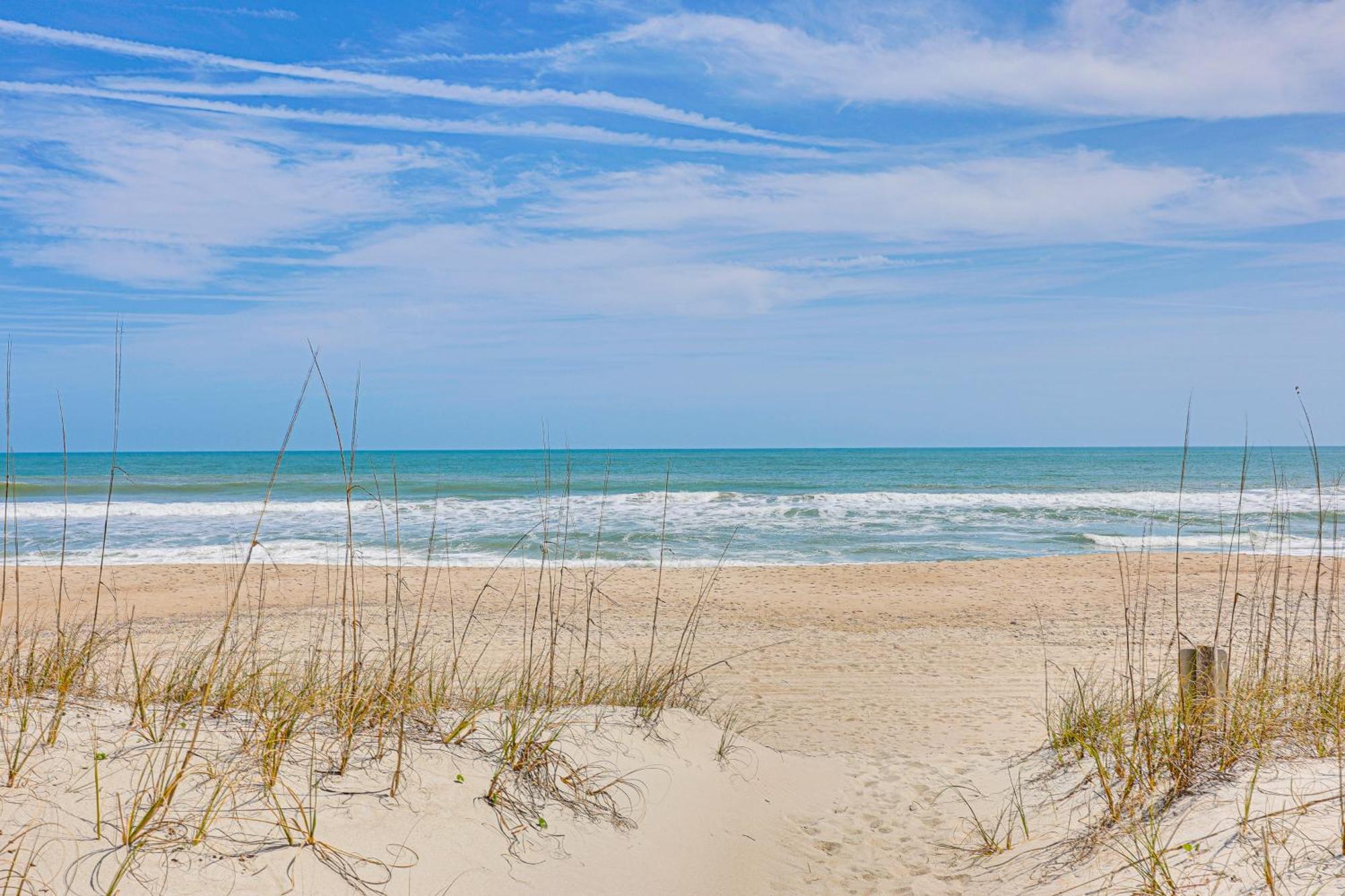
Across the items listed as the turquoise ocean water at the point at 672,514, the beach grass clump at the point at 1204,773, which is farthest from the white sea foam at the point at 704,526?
the beach grass clump at the point at 1204,773

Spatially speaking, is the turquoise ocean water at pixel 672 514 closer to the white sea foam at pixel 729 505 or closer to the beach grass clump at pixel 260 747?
the white sea foam at pixel 729 505

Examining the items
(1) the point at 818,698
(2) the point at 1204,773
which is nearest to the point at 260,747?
(2) the point at 1204,773

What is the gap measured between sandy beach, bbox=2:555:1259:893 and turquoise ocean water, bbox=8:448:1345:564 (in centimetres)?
134

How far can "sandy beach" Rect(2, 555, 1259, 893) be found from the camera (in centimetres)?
384

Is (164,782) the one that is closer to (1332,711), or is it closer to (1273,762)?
(1273,762)

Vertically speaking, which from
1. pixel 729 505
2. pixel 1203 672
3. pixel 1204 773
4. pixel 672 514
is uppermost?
pixel 1203 672

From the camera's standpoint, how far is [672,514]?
82.1 feet

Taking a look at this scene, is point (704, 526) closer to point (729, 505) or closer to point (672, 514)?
point (672, 514)

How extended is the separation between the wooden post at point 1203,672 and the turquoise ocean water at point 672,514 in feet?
5.50

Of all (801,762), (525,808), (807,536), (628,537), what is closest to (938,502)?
(807,536)

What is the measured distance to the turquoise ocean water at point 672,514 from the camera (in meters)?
16.6

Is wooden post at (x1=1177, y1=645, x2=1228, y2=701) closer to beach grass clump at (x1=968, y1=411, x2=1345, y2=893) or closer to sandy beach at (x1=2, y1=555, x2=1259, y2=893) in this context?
beach grass clump at (x1=968, y1=411, x2=1345, y2=893)

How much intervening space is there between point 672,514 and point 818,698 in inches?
710

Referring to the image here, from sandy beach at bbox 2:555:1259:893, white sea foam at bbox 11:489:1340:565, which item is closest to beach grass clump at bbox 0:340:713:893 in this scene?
sandy beach at bbox 2:555:1259:893
